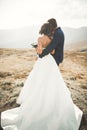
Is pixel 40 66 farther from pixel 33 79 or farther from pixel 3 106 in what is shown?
pixel 3 106

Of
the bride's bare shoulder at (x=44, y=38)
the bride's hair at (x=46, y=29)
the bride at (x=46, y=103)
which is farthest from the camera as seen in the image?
the bride at (x=46, y=103)

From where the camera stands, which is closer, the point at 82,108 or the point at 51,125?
the point at 51,125

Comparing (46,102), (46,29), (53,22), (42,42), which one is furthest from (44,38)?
(46,102)

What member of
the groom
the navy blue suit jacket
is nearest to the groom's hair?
the groom

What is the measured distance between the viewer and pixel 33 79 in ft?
20.4

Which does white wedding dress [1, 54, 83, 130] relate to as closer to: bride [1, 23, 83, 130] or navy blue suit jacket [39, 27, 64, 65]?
bride [1, 23, 83, 130]

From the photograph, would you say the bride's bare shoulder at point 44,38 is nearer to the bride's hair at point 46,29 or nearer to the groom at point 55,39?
the bride's hair at point 46,29

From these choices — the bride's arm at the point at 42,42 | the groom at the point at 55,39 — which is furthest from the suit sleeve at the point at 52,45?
the bride's arm at the point at 42,42

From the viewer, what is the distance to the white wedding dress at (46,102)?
593 centimetres

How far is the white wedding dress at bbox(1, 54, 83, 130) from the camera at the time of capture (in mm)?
5926

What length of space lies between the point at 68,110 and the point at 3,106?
263 cm

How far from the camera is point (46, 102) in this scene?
603 cm

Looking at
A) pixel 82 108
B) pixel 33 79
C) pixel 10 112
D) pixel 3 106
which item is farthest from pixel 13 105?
pixel 82 108

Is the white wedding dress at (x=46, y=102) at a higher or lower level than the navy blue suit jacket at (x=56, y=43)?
lower
